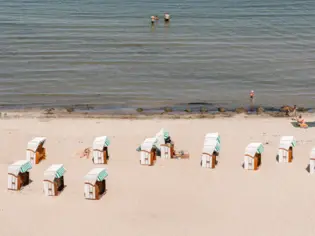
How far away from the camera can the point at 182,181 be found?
26562 millimetres

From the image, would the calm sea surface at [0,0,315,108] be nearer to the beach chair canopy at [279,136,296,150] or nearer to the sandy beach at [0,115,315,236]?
the sandy beach at [0,115,315,236]

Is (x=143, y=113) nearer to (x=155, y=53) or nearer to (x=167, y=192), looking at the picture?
(x=167, y=192)

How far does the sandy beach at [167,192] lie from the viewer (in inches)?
907

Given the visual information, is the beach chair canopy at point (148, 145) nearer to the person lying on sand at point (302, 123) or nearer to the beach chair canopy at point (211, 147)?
the beach chair canopy at point (211, 147)

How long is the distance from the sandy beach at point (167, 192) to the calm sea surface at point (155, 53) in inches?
340

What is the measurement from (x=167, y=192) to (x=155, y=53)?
2800 centimetres

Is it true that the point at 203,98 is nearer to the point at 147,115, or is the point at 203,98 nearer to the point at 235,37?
the point at 147,115

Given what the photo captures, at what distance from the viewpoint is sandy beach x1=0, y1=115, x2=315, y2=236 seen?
23047 mm

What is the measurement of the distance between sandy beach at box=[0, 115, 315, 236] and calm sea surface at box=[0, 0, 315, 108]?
864 centimetres

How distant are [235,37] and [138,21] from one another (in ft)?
37.0

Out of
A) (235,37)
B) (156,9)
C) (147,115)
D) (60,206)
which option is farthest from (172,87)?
(156,9)

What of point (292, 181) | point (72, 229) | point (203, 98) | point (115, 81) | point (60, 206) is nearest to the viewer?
point (72, 229)

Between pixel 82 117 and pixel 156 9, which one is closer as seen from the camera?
pixel 82 117

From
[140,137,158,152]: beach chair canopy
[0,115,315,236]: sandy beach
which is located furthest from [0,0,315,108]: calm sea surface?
[140,137,158,152]: beach chair canopy
